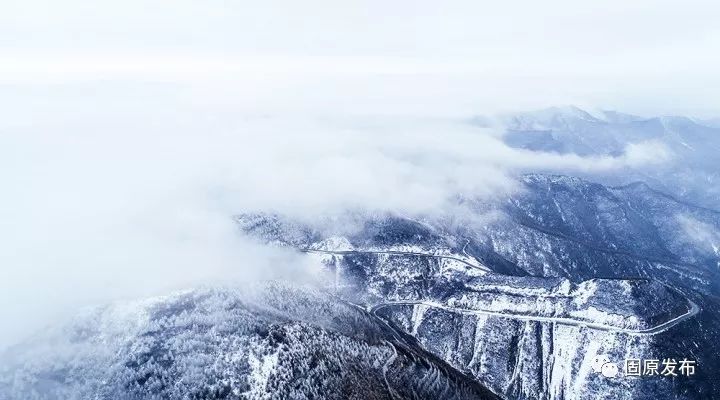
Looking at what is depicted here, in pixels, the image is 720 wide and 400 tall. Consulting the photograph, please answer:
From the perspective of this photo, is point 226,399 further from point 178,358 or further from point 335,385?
point 335,385

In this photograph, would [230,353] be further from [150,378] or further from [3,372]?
[3,372]

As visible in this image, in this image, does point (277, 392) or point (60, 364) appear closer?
point (277, 392)

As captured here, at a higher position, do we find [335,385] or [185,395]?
[185,395]

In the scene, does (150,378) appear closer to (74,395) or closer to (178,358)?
(178,358)

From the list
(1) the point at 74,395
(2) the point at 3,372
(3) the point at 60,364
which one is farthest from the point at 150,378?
(2) the point at 3,372

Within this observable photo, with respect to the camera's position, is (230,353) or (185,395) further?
(230,353)

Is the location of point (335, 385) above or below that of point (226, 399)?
below

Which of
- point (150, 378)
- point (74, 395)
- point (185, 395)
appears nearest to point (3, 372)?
point (74, 395)
